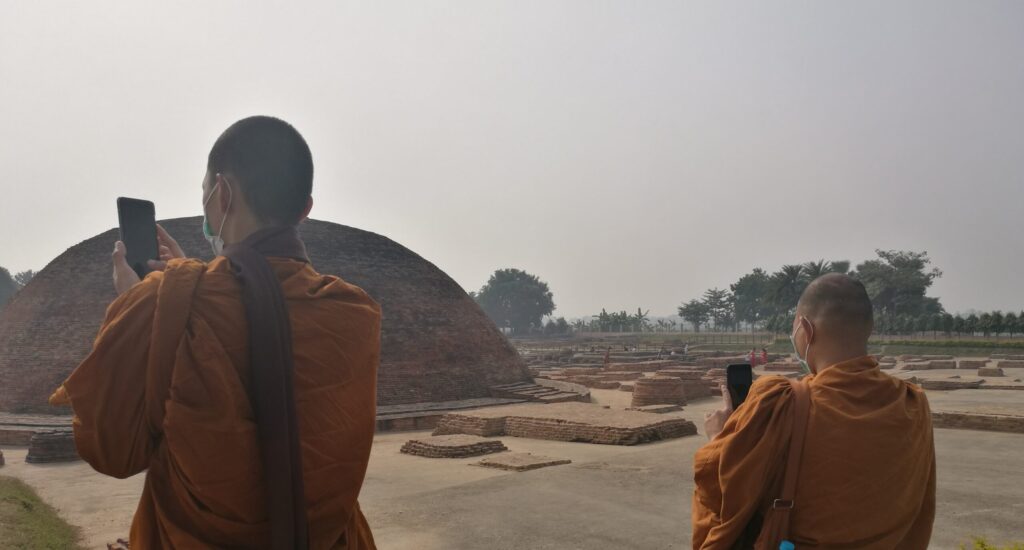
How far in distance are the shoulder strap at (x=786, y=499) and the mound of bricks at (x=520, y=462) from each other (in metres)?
8.74

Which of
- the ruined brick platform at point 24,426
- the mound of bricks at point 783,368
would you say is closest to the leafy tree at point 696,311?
the mound of bricks at point 783,368

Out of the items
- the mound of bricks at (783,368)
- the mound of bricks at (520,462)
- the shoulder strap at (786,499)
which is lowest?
the mound of bricks at (520,462)

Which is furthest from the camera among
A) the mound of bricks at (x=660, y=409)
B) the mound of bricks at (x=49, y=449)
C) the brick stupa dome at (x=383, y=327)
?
the brick stupa dome at (x=383, y=327)

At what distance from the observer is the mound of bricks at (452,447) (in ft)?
40.0

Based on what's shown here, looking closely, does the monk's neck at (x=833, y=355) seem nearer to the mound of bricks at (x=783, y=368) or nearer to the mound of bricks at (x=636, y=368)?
the mound of bricks at (x=636, y=368)

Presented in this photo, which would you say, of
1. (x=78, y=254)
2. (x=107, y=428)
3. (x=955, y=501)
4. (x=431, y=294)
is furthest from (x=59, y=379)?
(x=107, y=428)

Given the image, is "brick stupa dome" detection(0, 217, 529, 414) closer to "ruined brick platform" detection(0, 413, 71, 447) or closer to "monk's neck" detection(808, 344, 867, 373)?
"ruined brick platform" detection(0, 413, 71, 447)

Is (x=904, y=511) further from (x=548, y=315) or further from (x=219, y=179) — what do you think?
(x=548, y=315)

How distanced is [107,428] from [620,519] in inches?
265

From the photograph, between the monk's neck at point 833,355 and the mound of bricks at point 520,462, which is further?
the mound of bricks at point 520,462

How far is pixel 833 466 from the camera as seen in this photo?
2.07 metres

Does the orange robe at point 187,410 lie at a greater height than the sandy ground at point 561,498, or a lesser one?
greater

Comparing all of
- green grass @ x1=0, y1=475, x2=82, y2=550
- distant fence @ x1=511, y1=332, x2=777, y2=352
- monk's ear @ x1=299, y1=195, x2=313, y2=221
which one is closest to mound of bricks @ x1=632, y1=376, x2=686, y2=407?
green grass @ x1=0, y1=475, x2=82, y2=550

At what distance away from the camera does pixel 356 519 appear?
1.64 m
